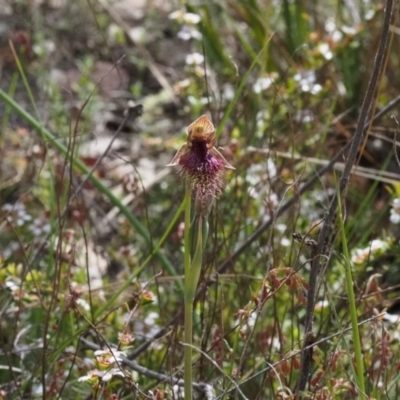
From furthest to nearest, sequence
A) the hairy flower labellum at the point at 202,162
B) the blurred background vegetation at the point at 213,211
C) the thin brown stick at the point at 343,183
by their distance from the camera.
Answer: the blurred background vegetation at the point at 213,211 → the thin brown stick at the point at 343,183 → the hairy flower labellum at the point at 202,162

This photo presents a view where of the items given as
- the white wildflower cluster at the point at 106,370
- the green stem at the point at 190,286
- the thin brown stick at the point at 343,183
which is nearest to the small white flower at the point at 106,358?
the white wildflower cluster at the point at 106,370

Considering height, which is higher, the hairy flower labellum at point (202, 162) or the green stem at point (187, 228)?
the hairy flower labellum at point (202, 162)

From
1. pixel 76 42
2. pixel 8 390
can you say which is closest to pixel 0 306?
pixel 8 390

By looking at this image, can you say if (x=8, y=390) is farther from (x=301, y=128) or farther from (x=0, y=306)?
(x=301, y=128)

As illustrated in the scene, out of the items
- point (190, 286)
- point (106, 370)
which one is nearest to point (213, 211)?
point (106, 370)

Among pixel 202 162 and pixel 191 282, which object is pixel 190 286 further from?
pixel 202 162

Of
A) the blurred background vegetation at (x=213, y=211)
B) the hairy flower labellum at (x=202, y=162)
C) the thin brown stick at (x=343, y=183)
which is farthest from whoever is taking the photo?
the blurred background vegetation at (x=213, y=211)

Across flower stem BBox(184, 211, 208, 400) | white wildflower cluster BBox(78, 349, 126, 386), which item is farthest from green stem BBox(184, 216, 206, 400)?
white wildflower cluster BBox(78, 349, 126, 386)

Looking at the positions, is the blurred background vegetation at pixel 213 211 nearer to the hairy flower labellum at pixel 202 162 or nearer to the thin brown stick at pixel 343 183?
the thin brown stick at pixel 343 183
